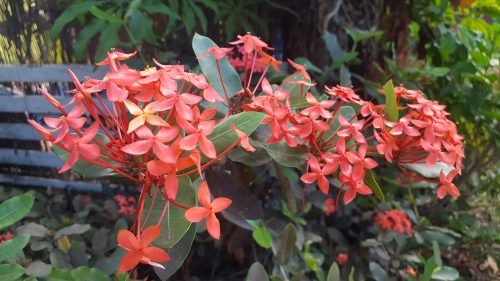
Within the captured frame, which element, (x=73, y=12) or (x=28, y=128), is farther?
(x=28, y=128)

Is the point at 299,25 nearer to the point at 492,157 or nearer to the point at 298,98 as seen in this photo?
the point at 492,157

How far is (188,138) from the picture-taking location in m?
0.46

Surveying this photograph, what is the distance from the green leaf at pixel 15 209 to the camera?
753 mm

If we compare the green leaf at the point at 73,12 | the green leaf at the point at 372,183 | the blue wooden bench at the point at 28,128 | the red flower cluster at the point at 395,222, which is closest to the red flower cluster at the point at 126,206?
the blue wooden bench at the point at 28,128

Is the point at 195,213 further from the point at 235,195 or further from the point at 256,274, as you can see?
the point at 256,274

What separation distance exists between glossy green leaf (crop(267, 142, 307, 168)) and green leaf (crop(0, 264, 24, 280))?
0.49m

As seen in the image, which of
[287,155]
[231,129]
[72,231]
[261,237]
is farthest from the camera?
[72,231]

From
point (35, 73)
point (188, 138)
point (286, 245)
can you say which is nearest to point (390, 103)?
point (188, 138)

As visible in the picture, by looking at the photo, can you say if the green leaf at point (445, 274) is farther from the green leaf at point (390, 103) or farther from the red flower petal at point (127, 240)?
the red flower petal at point (127, 240)

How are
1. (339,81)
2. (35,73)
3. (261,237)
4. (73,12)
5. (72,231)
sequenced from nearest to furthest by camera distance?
1. (261,237)
2. (72,231)
3. (73,12)
4. (339,81)
5. (35,73)

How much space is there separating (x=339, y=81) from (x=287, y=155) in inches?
32.1

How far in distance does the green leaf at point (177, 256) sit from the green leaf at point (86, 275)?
1.01 feet

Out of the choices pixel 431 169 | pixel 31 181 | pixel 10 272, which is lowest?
pixel 31 181

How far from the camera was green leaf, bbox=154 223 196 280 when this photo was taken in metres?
0.57
